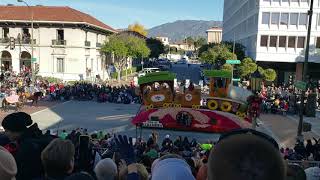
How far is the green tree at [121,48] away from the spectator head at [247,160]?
169 feet

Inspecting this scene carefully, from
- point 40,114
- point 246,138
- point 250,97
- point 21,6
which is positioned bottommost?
point 40,114

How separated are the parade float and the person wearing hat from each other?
56.6 ft

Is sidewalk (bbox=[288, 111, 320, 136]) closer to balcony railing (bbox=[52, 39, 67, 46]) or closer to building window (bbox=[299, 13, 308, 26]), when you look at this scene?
building window (bbox=[299, 13, 308, 26])

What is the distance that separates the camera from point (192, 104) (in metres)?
22.5

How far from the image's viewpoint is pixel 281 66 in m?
49.5

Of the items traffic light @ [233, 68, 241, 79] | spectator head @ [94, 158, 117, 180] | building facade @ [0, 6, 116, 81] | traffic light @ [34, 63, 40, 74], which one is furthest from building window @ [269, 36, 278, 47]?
spectator head @ [94, 158, 117, 180]

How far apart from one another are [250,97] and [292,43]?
2813 centimetres

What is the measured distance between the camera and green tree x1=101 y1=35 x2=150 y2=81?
53094mm

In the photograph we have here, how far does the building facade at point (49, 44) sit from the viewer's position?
47.4 meters

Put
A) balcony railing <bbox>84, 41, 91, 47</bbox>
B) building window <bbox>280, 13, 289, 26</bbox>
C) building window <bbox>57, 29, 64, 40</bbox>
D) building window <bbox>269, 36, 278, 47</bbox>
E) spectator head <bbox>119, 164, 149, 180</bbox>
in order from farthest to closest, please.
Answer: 1. balcony railing <bbox>84, 41, 91, 47</bbox>
2. building window <bbox>57, 29, 64, 40</bbox>
3. building window <bbox>269, 36, 278, 47</bbox>
4. building window <bbox>280, 13, 289, 26</bbox>
5. spectator head <bbox>119, 164, 149, 180</bbox>

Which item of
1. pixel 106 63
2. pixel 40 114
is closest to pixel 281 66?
pixel 106 63

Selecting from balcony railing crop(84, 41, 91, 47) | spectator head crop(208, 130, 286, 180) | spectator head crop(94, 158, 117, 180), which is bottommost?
spectator head crop(94, 158, 117, 180)

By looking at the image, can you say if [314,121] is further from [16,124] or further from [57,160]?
[57,160]

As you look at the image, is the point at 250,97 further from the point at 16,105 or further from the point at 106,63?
the point at 106,63
